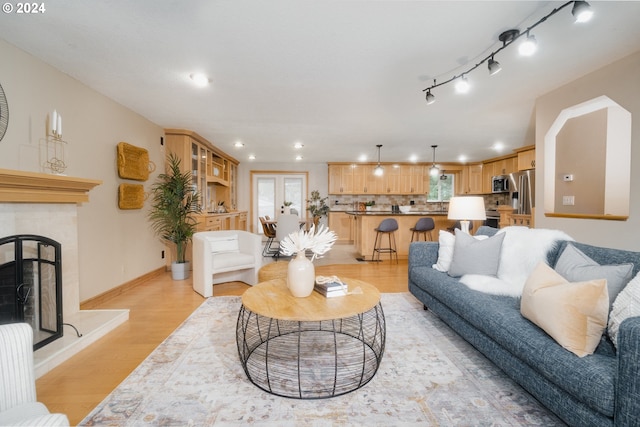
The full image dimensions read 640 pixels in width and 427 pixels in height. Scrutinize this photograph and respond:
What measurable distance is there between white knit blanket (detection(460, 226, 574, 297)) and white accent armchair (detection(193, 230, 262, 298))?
2.51 m

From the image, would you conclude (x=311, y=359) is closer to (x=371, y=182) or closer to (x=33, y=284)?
(x=33, y=284)

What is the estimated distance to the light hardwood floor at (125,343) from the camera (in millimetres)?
1685

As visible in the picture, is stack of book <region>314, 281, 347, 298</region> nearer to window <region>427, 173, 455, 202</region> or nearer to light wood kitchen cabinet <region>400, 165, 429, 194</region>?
light wood kitchen cabinet <region>400, 165, 429, 194</region>

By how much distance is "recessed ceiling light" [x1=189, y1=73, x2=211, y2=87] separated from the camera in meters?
2.74

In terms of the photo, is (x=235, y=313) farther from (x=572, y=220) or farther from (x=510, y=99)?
(x=510, y=99)

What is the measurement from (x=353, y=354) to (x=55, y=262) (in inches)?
95.3

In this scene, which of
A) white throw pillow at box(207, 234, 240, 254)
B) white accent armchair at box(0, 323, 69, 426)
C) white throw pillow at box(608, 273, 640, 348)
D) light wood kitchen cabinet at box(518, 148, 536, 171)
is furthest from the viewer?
light wood kitchen cabinet at box(518, 148, 536, 171)

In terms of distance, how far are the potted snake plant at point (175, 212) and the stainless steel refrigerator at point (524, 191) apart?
6.04 m

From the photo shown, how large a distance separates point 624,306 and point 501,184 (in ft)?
21.7

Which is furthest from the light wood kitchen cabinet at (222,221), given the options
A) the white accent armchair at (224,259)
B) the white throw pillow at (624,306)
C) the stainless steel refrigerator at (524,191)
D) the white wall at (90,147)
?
the stainless steel refrigerator at (524,191)

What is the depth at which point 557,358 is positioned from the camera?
51.4 inches

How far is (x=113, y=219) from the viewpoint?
348 centimetres

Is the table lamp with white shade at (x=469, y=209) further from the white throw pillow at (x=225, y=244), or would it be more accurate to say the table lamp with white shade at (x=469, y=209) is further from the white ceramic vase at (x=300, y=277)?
the white throw pillow at (x=225, y=244)

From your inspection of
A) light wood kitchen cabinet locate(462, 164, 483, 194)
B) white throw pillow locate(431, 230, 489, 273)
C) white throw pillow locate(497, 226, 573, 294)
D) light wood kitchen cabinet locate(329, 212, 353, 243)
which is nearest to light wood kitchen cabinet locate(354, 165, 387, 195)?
light wood kitchen cabinet locate(329, 212, 353, 243)
